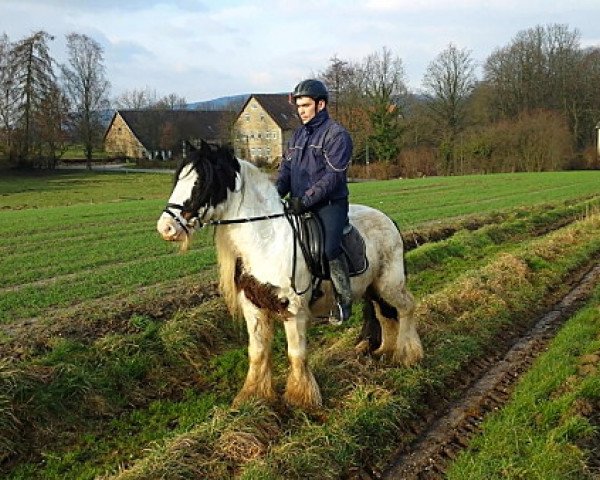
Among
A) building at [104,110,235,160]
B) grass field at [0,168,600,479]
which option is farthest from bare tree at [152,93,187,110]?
grass field at [0,168,600,479]

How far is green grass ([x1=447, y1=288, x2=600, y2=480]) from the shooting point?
4.93 meters

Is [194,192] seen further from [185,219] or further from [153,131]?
[153,131]

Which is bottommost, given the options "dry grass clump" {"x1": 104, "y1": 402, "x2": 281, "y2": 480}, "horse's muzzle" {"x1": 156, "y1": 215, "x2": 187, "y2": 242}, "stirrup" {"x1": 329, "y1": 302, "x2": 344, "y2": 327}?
"dry grass clump" {"x1": 104, "y1": 402, "x2": 281, "y2": 480}

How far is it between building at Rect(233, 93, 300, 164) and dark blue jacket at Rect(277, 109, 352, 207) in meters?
73.0

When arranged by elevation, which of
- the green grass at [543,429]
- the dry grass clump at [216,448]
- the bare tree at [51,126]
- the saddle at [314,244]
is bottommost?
the green grass at [543,429]

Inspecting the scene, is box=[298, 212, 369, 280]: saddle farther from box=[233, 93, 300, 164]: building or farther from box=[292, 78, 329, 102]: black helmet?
box=[233, 93, 300, 164]: building

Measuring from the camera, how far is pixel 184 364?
24.8 feet

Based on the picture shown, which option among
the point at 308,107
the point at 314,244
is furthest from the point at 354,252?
the point at 308,107

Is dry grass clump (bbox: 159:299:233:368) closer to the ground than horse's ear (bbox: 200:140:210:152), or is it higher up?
closer to the ground

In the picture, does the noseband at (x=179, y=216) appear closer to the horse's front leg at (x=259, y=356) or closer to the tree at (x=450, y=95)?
the horse's front leg at (x=259, y=356)

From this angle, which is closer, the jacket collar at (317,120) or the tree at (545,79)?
the jacket collar at (317,120)

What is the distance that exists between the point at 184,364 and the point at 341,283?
8.74ft

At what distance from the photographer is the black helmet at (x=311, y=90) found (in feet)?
18.8

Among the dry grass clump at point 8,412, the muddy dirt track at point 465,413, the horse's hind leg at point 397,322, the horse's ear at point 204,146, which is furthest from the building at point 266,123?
the horse's ear at point 204,146
